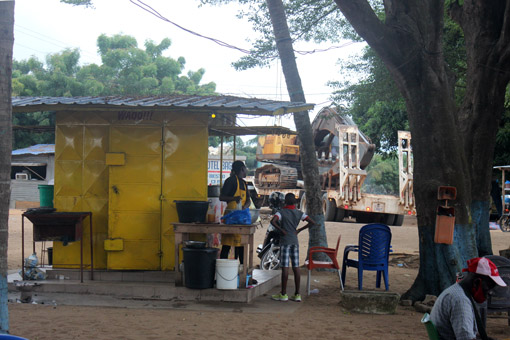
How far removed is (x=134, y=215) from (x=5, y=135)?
4930mm

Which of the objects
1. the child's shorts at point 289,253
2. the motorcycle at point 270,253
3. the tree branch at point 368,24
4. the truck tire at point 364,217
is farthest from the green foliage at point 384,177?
the child's shorts at point 289,253

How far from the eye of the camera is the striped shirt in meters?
3.96

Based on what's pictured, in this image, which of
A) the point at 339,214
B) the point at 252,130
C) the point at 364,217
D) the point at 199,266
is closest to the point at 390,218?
the point at 364,217

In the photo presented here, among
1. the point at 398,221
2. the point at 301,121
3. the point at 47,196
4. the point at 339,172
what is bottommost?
the point at 398,221

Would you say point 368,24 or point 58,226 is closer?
point 368,24

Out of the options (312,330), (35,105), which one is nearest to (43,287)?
(35,105)

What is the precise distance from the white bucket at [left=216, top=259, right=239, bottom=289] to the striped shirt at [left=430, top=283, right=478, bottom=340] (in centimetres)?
466

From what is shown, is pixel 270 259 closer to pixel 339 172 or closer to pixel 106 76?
pixel 339 172

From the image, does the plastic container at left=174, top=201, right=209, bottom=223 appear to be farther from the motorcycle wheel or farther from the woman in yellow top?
the motorcycle wheel

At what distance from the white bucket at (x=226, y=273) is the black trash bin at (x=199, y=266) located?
0.44ft

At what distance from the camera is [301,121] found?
41.2ft

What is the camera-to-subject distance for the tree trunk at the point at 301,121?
12.5m

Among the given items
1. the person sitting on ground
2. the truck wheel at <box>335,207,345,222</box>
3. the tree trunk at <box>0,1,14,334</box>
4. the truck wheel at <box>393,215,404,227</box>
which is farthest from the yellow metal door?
the truck wheel at <box>335,207,345,222</box>

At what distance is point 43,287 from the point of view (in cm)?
906
